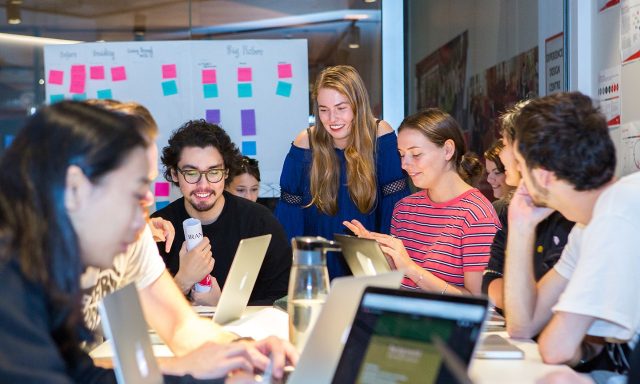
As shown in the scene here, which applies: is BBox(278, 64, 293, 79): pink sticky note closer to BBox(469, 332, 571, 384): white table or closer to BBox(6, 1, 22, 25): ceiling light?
BBox(6, 1, 22, 25): ceiling light

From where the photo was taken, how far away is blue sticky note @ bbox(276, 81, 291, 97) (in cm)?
508

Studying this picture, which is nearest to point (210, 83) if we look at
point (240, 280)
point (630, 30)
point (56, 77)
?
point (56, 77)

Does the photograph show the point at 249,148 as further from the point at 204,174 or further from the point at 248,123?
the point at 204,174

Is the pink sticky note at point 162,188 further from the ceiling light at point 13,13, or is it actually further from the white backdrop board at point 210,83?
the ceiling light at point 13,13

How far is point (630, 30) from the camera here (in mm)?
3547

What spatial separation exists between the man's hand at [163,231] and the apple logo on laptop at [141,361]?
1649 millimetres

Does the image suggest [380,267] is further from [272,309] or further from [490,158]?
[490,158]

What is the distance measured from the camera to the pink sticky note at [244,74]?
5.10 meters

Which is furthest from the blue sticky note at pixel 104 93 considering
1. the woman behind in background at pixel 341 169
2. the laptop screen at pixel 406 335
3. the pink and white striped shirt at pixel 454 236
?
the laptop screen at pixel 406 335

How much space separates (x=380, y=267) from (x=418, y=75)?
3089mm

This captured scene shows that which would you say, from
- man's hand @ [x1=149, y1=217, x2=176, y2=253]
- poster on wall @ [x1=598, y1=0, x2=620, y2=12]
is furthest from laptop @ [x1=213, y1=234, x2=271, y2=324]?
poster on wall @ [x1=598, y1=0, x2=620, y2=12]

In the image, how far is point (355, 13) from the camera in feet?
17.4

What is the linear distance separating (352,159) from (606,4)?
1.38 m

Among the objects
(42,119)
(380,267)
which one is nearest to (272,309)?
(380,267)
